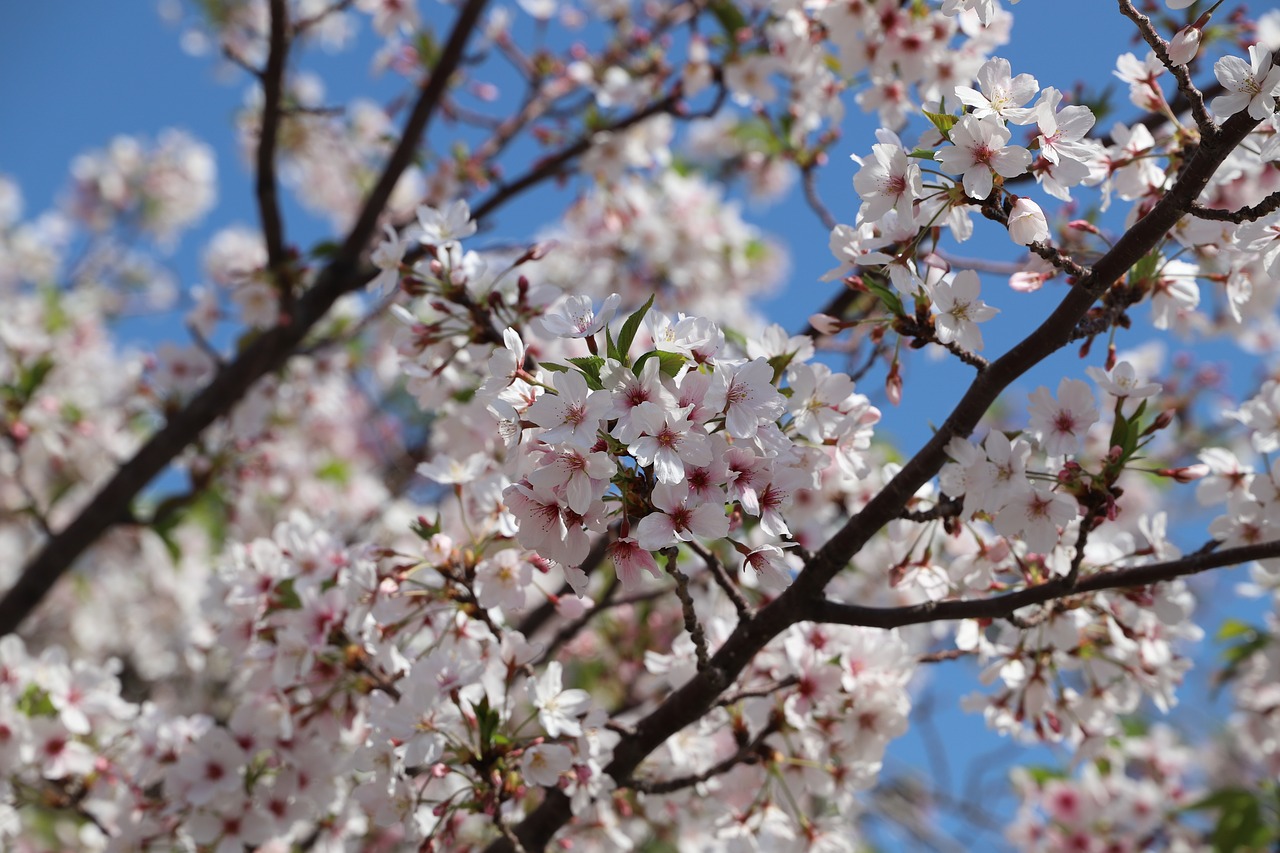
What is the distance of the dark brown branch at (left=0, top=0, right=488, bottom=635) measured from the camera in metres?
3.74

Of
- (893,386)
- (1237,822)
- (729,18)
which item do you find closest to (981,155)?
(893,386)

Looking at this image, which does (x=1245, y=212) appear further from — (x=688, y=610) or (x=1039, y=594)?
(x=688, y=610)

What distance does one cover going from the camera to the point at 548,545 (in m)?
1.57

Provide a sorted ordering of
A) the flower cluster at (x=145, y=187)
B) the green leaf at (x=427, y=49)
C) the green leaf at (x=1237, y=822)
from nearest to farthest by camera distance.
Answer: the green leaf at (x=1237, y=822) < the green leaf at (x=427, y=49) < the flower cluster at (x=145, y=187)

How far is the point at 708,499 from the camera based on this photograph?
4.95ft

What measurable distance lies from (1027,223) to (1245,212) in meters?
0.34

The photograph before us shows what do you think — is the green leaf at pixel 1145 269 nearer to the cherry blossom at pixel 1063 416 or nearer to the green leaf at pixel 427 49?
the cherry blossom at pixel 1063 416

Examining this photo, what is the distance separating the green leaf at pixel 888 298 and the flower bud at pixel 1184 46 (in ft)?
1.97

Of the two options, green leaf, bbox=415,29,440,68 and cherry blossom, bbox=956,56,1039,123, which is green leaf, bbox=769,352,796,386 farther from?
green leaf, bbox=415,29,440,68

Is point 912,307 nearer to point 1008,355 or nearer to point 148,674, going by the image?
point 1008,355

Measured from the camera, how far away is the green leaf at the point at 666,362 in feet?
5.02

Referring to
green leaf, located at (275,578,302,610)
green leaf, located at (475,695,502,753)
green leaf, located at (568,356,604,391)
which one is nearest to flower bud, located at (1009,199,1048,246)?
green leaf, located at (568,356,604,391)

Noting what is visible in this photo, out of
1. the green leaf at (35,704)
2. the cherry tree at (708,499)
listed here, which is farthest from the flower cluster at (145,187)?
the green leaf at (35,704)

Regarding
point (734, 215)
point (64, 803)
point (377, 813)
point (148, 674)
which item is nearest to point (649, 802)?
point (377, 813)
